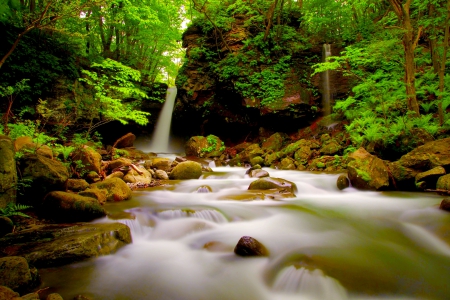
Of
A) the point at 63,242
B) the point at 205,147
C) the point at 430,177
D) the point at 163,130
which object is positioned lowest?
the point at 63,242

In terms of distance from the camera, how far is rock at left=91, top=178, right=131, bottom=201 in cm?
547

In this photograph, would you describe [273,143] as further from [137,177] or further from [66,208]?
[66,208]

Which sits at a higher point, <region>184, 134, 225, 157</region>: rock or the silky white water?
<region>184, 134, 225, 157</region>: rock

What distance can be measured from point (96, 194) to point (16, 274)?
2994 mm

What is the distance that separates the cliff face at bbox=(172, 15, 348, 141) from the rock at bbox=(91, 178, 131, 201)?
9.60m

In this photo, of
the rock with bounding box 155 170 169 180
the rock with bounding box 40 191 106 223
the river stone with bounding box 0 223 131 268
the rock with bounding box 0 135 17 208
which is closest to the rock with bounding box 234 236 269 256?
the river stone with bounding box 0 223 131 268

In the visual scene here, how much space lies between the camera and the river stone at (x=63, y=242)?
2789 mm

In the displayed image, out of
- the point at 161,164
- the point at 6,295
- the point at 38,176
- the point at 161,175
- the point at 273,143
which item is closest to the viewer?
the point at 6,295

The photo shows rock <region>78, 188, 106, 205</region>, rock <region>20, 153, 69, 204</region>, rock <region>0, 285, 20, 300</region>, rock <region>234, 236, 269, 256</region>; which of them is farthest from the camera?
rock <region>78, 188, 106, 205</region>

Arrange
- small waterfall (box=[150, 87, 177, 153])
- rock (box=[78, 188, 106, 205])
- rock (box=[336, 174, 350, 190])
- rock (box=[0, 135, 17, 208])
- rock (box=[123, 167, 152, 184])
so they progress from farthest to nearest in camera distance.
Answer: small waterfall (box=[150, 87, 177, 153]) < rock (box=[123, 167, 152, 184]) < rock (box=[336, 174, 350, 190]) < rock (box=[78, 188, 106, 205]) < rock (box=[0, 135, 17, 208])

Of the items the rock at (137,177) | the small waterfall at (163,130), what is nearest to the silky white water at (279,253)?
the rock at (137,177)

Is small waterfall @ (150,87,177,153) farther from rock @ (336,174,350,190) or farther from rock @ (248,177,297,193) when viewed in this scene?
rock @ (336,174,350,190)

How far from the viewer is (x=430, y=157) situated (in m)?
5.60

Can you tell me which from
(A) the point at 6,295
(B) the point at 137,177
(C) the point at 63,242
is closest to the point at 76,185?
(B) the point at 137,177
